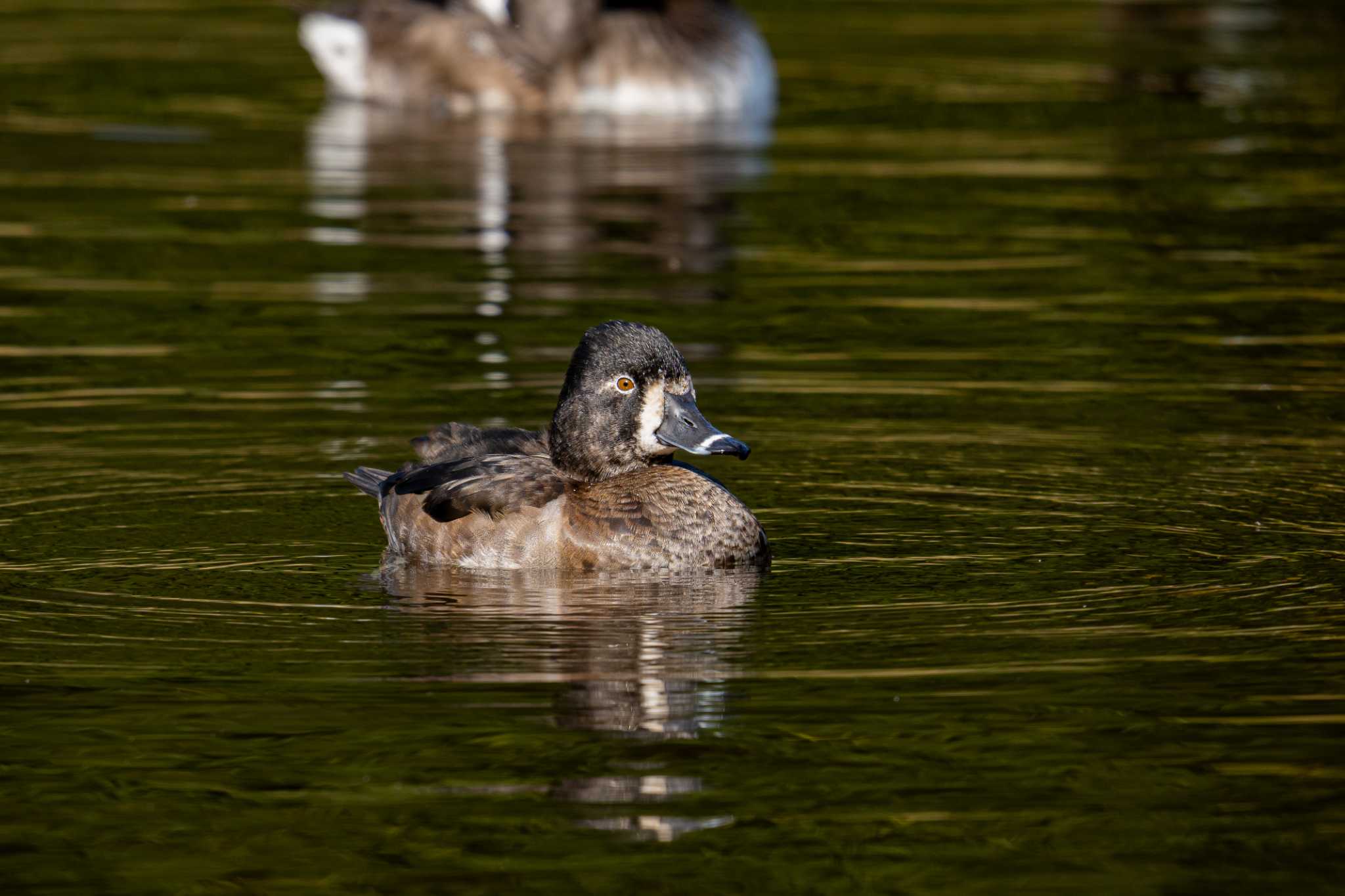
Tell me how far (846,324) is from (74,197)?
7237 mm

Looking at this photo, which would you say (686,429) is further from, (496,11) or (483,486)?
(496,11)

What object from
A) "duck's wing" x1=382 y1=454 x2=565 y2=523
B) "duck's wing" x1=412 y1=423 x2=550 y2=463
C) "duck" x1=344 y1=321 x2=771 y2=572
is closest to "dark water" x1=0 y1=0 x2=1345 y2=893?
"duck" x1=344 y1=321 x2=771 y2=572

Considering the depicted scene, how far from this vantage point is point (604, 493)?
966cm

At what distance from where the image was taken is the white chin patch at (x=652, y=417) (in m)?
9.65

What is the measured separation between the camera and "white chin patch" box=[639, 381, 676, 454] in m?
9.65

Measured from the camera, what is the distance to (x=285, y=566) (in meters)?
9.56

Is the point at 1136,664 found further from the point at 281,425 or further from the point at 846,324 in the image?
the point at 846,324

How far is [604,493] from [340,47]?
50.2 feet

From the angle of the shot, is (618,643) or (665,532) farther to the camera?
(665,532)

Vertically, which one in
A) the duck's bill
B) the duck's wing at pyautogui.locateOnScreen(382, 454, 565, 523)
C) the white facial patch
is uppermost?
the white facial patch

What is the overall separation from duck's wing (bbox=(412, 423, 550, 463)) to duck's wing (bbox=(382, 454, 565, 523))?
233 mm

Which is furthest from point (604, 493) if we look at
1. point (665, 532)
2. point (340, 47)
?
point (340, 47)

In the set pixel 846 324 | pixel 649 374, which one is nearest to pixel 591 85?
pixel 846 324

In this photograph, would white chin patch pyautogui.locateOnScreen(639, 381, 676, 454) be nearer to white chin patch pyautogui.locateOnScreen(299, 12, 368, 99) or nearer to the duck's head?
the duck's head
